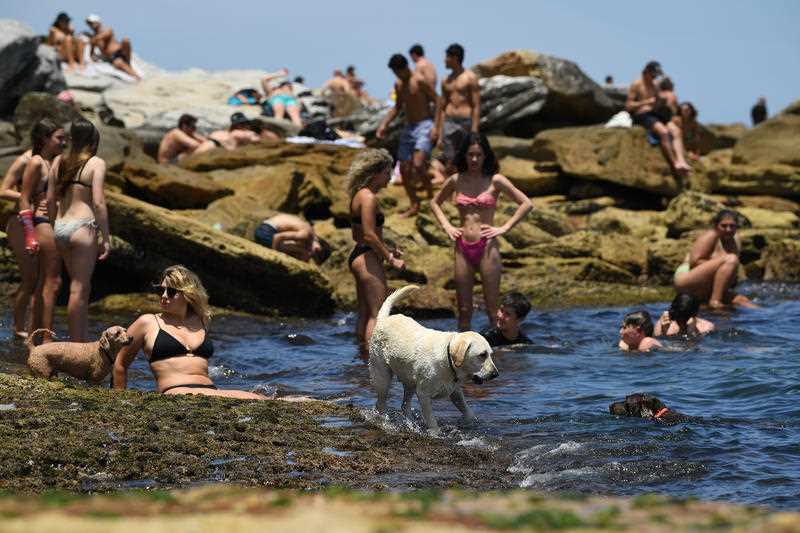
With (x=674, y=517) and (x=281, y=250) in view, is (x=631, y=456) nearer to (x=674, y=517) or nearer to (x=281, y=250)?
(x=674, y=517)

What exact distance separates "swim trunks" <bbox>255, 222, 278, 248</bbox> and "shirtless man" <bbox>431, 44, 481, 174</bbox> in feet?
12.6

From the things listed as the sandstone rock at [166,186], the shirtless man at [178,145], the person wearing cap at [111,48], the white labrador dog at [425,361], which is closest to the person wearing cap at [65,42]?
the person wearing cap at [111,48]

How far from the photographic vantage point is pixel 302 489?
265 inches

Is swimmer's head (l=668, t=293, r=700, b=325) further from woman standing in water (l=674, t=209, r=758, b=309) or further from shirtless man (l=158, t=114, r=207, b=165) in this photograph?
shirtless man (l=158, t=114, r=207, b=165)

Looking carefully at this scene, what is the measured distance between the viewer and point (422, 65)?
19.8m

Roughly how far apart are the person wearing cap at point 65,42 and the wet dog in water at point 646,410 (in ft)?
86.5

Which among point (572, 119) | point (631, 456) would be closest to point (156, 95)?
point (572, 119)

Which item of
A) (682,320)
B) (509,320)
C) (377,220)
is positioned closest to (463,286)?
(509,320)

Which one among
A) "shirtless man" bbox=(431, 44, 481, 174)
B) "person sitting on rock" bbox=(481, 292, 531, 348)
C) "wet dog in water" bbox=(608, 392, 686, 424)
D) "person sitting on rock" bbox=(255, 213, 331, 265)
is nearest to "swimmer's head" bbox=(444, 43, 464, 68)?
"shirtless man" bbox=(431, 44, 481, 174)

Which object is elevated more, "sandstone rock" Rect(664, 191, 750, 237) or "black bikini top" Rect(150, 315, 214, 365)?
"sandstone rock" Rect(664, 191, 750, 237)

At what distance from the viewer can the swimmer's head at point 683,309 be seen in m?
13.6

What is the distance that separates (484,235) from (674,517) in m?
8.67

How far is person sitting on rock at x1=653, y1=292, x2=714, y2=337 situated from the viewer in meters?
13.6

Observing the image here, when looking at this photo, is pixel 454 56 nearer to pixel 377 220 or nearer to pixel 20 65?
pixel 377 220
